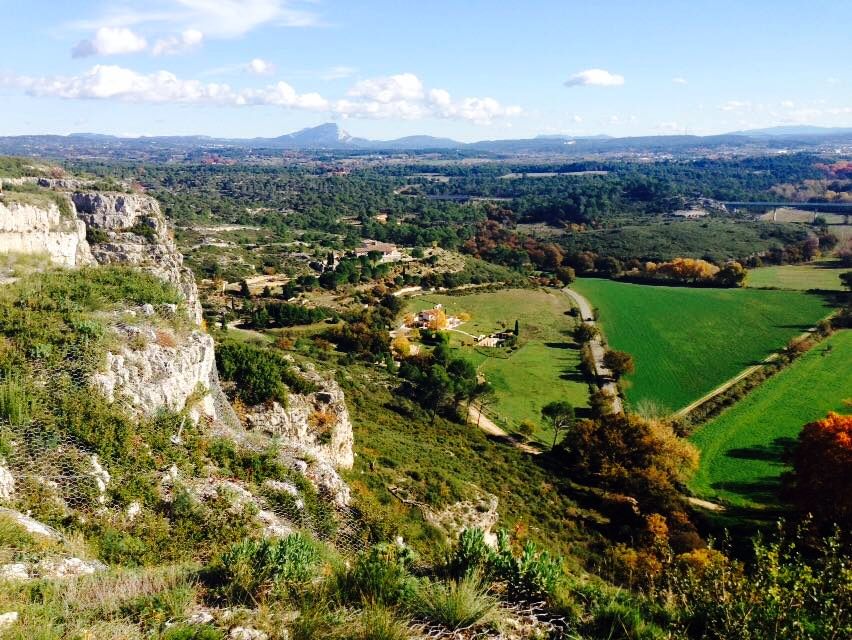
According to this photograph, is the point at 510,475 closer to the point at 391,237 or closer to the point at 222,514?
the point at 222,514

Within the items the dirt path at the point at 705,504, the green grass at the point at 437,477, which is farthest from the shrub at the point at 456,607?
the dirt path at the point at 705,504

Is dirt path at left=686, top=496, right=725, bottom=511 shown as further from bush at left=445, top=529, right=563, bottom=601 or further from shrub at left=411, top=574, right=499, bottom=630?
shrub at left=411, top=574, right=499, bottom=630

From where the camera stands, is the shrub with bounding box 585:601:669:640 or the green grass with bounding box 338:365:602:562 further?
the green grass with bounding box 338:365:602:562

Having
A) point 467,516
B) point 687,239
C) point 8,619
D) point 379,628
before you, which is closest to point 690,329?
point 687,239

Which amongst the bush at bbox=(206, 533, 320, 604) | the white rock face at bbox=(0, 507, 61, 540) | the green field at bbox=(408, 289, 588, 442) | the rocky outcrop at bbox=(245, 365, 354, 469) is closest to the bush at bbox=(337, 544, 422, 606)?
the bush at bbox=(206, 533, 320, 604)

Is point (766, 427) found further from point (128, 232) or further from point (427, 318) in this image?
point (128, 232)

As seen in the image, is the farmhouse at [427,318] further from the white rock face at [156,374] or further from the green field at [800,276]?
the green field at [800,276]
